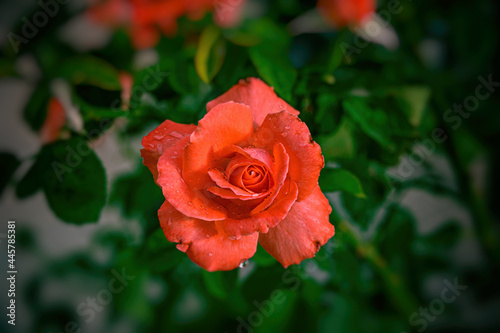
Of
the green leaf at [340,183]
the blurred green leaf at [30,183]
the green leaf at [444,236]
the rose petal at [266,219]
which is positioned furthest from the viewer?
the green leaf at [444,236]

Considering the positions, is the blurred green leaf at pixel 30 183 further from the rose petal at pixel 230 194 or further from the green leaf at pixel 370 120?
the green leaf at pixel 370 120

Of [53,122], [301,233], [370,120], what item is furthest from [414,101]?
[53,122]

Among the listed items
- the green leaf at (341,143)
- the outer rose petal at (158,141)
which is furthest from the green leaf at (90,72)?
the green leaf at (341,143)

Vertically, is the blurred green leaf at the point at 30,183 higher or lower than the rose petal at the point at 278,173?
lower

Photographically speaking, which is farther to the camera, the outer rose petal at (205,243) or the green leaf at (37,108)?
the green leaf at (37,108)

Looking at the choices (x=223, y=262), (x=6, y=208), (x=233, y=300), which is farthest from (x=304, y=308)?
(x=6, y=208)

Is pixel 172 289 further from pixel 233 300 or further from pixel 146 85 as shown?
pixel 146 85

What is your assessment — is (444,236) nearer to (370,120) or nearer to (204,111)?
(370,120)
